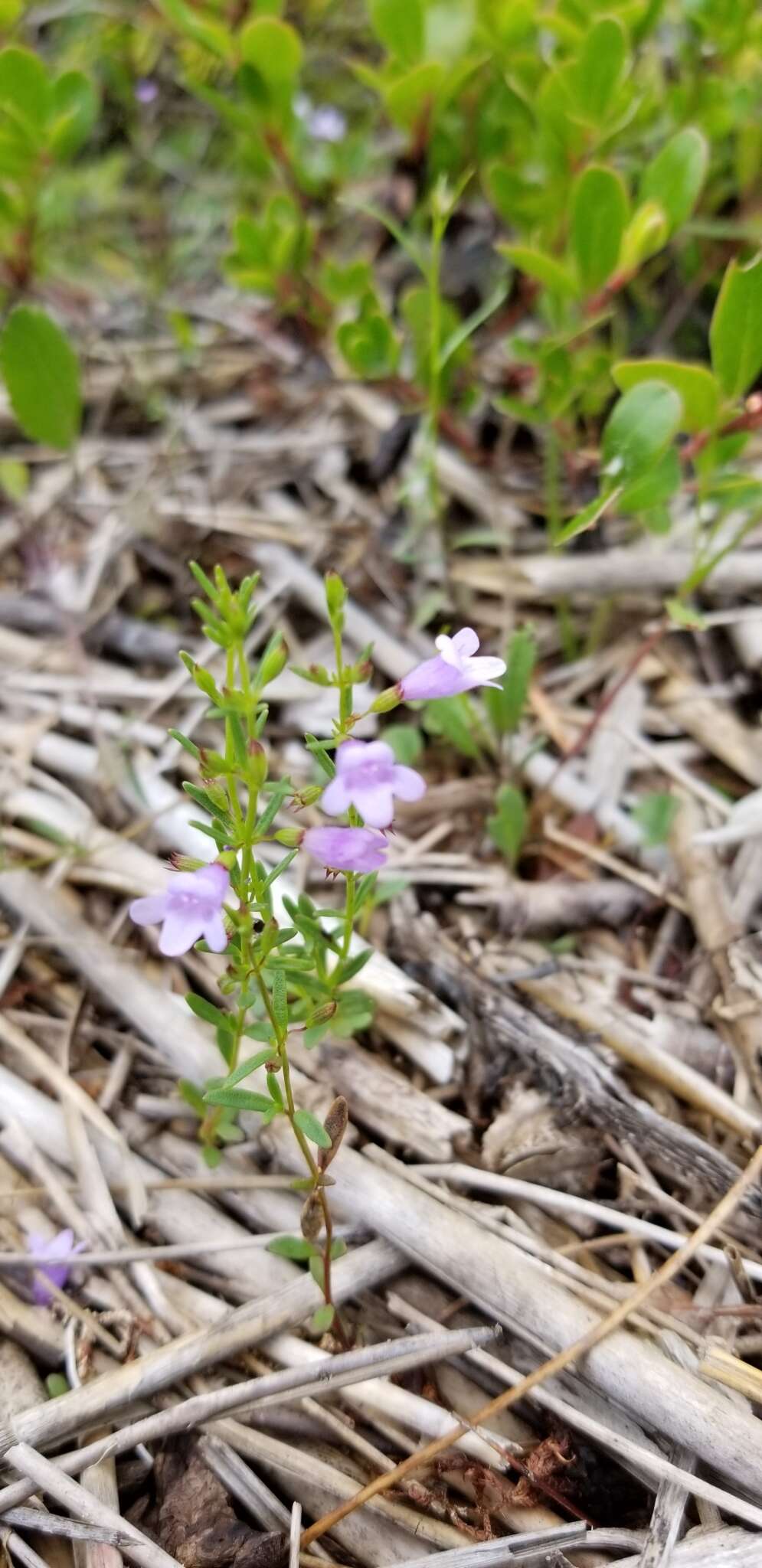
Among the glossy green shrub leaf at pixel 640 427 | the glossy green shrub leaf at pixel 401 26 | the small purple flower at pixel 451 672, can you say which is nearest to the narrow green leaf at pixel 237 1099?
the small purple flower at pixel 451 672

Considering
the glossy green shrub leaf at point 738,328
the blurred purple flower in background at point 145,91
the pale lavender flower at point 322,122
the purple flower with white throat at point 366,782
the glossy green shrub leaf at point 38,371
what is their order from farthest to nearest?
the blurred purple flower in background at point 145,91 → the pale lavender flower at point 322,122 → the glossy green shrub leaf at point 38,371 → the glossy green shrub leaf at point 738,328 → the purple flower with white throat at point 366,782

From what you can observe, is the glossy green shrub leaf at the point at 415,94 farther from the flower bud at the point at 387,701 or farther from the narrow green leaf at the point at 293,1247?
the narrow green leaf at the point at 293,1247

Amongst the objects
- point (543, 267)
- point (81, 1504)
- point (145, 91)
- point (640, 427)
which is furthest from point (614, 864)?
point (145, 91)

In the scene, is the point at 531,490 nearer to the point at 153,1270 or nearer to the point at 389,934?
the point at 389,934

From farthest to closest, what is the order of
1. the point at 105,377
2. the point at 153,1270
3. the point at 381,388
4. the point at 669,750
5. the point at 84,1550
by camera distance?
the point at 105,377, the point at 381,388, the point at 669,750, the point at 153,1270, the point at 84,1550

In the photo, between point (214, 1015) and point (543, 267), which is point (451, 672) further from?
point (543, 267)

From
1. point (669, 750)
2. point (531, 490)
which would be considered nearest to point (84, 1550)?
point (669, 750)
